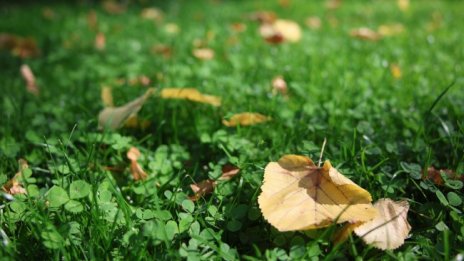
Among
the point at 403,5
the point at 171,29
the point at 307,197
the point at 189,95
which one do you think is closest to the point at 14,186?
the point at 189,95

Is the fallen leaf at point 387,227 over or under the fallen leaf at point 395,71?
over

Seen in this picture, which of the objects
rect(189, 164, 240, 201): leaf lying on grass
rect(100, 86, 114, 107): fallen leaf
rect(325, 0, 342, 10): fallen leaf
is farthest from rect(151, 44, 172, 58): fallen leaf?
rect(325, 0, 342, 10): fallen leaf

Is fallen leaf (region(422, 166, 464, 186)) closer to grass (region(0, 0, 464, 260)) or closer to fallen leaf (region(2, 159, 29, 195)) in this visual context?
grass (region(0, 0, 464, 260))

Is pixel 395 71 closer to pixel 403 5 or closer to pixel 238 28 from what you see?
pixel 238 28

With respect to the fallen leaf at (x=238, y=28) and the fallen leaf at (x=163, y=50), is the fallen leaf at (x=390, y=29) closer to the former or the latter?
the fallen leaf at (x=238, y=28)

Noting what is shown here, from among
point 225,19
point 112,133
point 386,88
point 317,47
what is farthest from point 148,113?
point 225,19

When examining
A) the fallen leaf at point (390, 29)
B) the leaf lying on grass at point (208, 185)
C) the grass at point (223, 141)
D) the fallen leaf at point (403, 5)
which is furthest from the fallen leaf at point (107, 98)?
the fallen leaf at point (403, 5)

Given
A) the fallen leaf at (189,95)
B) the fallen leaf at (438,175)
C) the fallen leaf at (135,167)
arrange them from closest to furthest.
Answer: the fallen leaf at (438,175)
the fallen leaf at (135,167)
the fallen leaf at (189,95)
